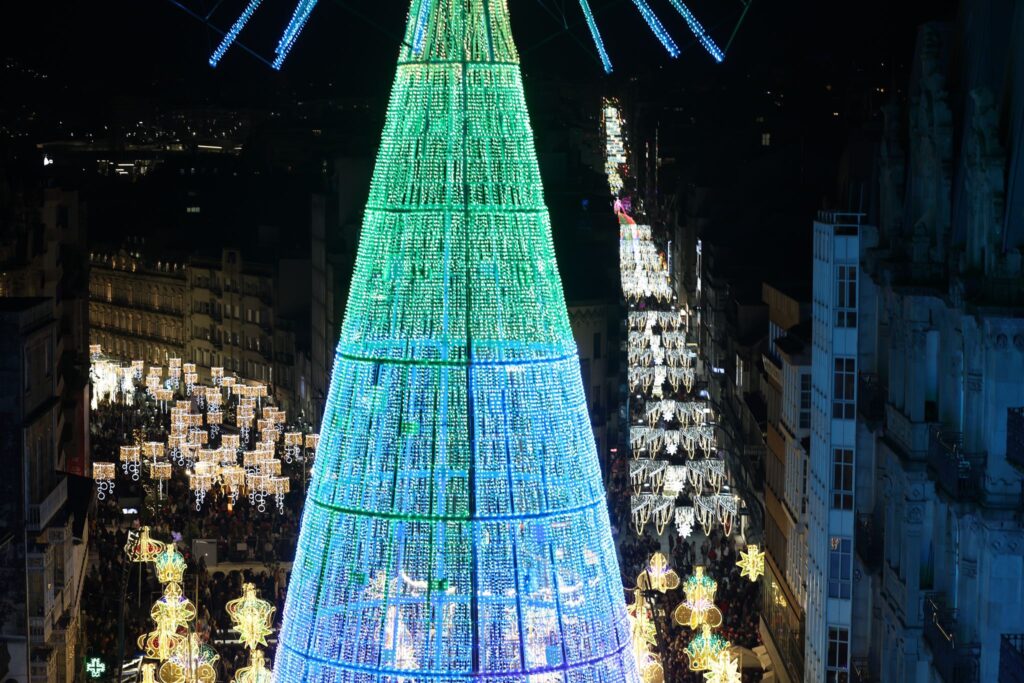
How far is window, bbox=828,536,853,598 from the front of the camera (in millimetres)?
38406

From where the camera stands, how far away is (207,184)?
154 metres

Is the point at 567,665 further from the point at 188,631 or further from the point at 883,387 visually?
the point at 188,631

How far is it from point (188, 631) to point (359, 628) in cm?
1861

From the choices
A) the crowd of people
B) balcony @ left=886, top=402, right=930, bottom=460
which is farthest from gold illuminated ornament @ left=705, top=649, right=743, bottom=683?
the crowd of people

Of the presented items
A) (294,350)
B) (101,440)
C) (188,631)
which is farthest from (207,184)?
(188,631)

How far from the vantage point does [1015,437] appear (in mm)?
21469

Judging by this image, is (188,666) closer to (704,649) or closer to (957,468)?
(704,649)

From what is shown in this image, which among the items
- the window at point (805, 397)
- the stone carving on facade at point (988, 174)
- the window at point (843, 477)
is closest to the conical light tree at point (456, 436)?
the stone carving on facade at point (988, 174)

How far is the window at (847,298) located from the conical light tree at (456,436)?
1555 cm

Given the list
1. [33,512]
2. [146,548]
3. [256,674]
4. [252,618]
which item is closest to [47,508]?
[33,512]

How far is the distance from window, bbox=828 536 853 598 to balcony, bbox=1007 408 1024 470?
16574 millimetres

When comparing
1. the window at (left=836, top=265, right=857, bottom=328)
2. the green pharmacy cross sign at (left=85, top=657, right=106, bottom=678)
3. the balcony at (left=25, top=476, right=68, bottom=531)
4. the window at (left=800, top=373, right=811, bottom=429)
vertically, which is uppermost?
the window at (left=836, top=265, right=857, bottom=328)

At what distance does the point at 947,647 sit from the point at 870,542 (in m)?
7.85

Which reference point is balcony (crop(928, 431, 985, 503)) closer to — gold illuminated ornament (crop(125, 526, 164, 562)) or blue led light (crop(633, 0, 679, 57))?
blue led light (crop(633, 0, 679, 57))
